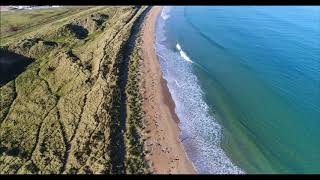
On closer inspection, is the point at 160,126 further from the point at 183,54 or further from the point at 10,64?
the point at 10,64

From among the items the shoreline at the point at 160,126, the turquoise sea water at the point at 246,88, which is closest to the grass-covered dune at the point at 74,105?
the shoreline at the point at 160,126

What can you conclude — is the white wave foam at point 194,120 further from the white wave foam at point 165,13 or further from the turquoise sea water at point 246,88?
the white wave foam at point 165,13

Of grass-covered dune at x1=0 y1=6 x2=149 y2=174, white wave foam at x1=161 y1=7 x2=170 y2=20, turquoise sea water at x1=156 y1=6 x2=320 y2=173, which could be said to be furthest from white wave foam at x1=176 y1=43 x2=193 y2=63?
white wave foam at x1=161 y1=7 x2=170 y2=20

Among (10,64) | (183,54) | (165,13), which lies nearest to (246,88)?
(183,54)

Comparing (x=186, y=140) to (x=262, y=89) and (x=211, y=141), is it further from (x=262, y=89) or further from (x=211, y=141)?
(x=262, y=89)
